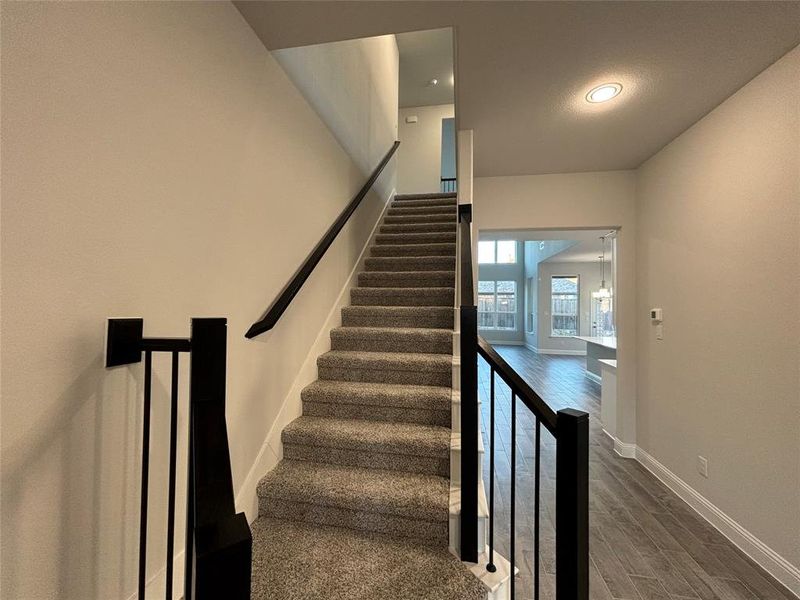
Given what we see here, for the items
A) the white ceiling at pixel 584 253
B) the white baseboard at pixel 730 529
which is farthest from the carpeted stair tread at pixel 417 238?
the white ceiling at pixel 584 253

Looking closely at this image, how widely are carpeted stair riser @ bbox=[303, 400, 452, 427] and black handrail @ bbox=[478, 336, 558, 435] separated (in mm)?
763

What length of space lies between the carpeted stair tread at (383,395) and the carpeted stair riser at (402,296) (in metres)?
0.94

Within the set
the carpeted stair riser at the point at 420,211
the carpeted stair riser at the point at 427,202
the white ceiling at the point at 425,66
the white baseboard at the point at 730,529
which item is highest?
the white ceiling at the point at 425,66

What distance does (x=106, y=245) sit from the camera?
1.00 metres

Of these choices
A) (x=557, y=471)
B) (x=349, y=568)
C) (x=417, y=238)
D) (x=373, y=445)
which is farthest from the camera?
(x=417, y=238)

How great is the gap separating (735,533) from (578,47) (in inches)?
114

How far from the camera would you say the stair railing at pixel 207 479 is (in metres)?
0.64

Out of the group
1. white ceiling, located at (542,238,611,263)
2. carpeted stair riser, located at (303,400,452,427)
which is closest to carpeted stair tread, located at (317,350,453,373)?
carpeted stair riser, located at (303,400,452,427)

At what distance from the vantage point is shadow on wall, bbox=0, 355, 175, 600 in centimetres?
81

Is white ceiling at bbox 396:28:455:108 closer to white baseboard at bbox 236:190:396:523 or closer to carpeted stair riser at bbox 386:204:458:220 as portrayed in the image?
carpeted stair riser at bbox 386:204:458:220

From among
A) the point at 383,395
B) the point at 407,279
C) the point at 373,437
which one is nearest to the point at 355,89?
the point at 407,279

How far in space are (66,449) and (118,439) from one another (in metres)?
0.15

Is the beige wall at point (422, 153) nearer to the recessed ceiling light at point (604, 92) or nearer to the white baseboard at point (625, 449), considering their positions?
the recessed ceiling light at point (604, 92)

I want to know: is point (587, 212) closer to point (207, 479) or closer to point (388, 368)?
point (388, 368)
